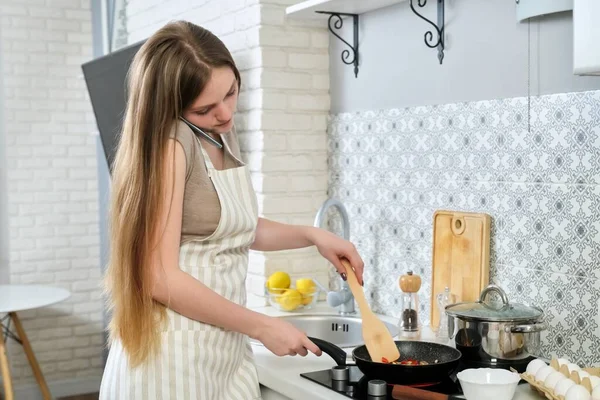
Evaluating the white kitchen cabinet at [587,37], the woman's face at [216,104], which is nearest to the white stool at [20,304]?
the woman's face at [216,104]

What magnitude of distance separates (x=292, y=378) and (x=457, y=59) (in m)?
1.02

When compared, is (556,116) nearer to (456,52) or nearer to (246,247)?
(456,52)

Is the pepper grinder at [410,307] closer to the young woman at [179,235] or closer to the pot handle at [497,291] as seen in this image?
the pot handle at [497,291]

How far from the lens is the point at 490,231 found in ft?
7.41

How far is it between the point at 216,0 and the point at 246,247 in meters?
1.50

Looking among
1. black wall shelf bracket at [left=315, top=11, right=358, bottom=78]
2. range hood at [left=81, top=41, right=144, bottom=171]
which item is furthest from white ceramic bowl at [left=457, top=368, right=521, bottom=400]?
range hood at [left=81, top=41, right=144, bottom=171]

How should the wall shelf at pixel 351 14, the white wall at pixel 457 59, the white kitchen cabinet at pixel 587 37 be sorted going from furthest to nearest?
the wall shelf at pixel 351 14 < the white wall at pixel 457 59 < the white kitchen cabinet at pixel 587 37

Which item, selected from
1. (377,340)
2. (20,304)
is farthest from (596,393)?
(20,304)

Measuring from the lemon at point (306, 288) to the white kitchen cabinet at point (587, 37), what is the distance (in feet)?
4.54

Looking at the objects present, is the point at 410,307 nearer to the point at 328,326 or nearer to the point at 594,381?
the point at 328,326

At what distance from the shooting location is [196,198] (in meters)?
1.81

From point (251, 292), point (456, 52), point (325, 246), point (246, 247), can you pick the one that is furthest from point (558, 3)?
point (251, 292)

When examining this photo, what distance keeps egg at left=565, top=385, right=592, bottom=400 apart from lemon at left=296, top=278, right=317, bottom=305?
1.27 m

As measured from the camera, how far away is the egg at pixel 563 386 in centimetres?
162
